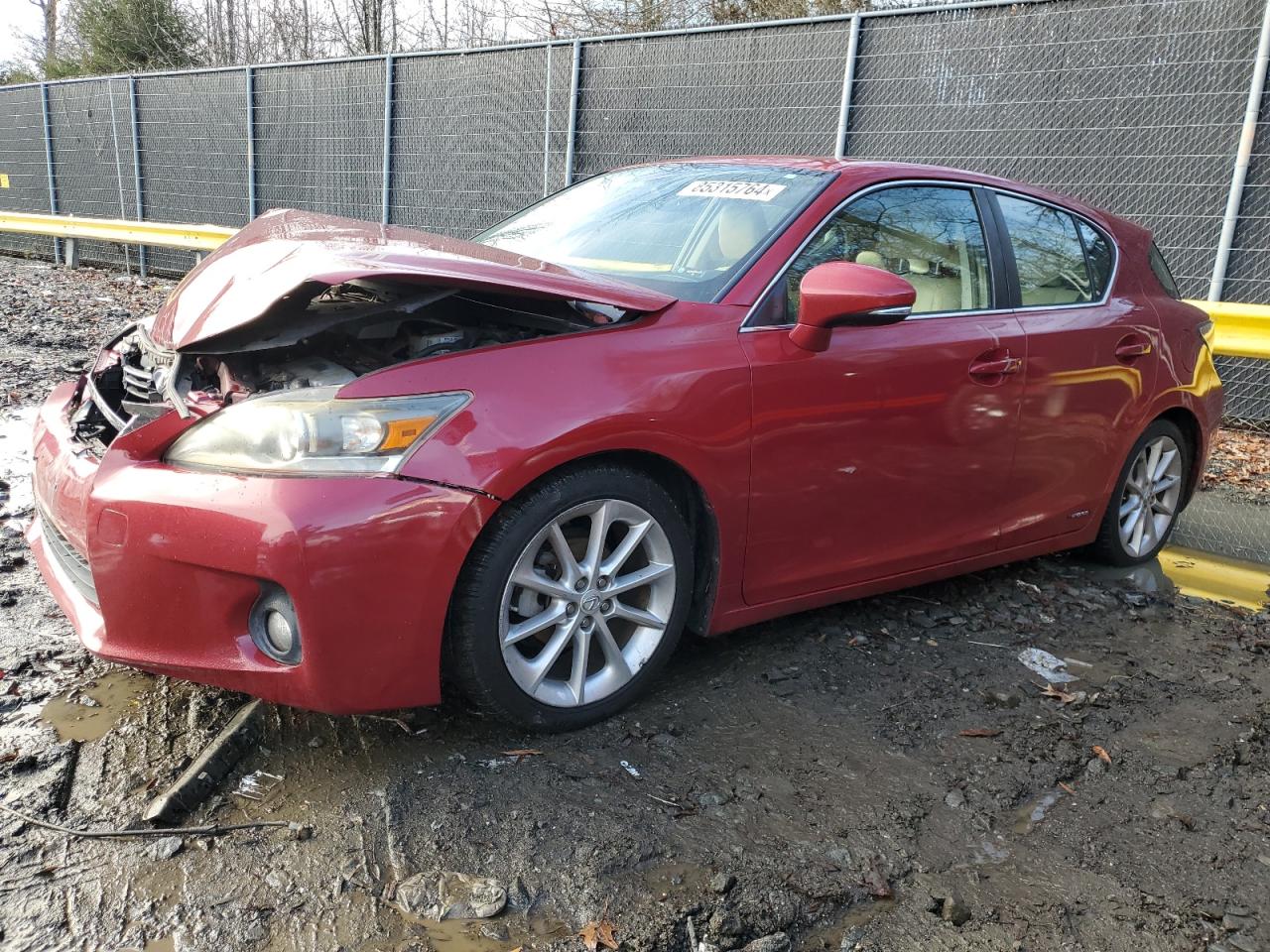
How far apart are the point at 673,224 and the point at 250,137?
11.3 m

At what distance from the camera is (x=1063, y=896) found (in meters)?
2.28

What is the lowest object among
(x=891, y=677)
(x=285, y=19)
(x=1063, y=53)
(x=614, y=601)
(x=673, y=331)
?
(x=891, y=677)

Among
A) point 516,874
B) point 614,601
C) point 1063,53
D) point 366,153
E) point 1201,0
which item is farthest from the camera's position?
point 366,153

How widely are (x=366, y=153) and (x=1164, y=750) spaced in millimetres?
10943

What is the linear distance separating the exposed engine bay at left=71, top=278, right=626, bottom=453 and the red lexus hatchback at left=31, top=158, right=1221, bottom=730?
12 mm

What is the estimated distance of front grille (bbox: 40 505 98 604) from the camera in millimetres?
2611

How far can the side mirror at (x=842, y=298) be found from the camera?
2.89 m

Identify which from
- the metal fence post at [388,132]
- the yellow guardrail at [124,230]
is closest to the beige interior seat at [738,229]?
the yellow guardrail at [124,230]

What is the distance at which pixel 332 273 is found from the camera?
97.1 inches

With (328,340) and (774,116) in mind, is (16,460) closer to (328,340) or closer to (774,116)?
(328,340)

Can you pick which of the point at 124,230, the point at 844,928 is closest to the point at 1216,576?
the point at 844,928

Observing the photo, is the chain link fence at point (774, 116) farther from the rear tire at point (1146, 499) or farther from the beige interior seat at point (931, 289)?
the beige interior seat at point (931, 289)

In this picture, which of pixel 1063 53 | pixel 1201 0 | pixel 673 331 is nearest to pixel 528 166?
pixel 1063 53

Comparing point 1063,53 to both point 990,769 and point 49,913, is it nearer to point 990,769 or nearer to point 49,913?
point 990,769
